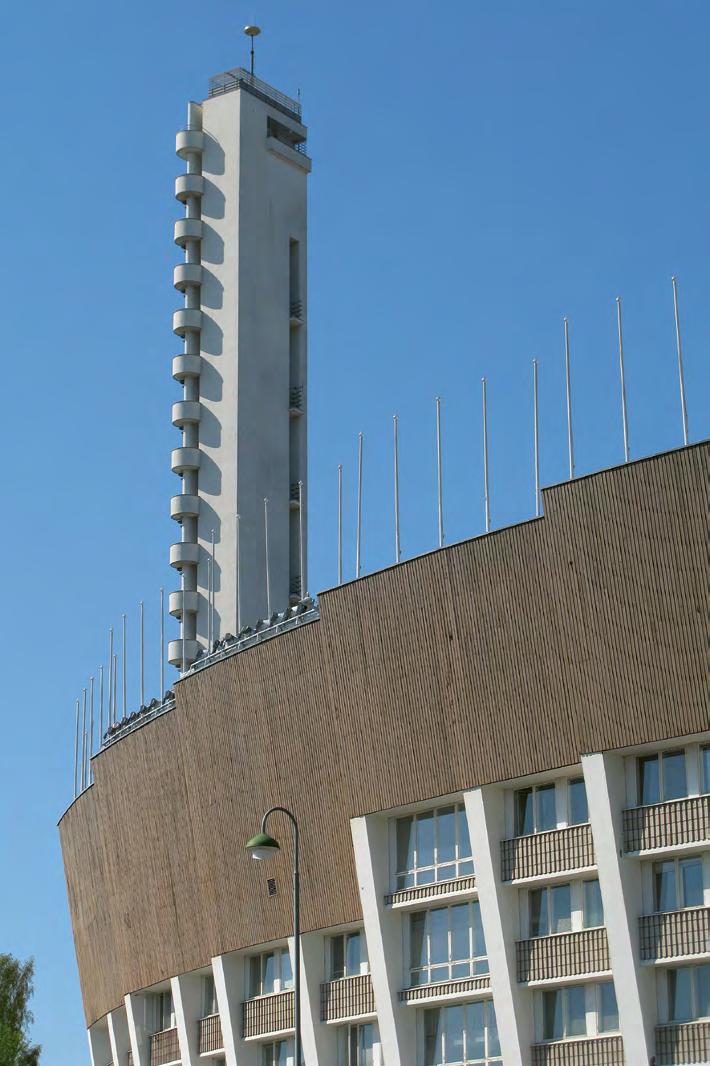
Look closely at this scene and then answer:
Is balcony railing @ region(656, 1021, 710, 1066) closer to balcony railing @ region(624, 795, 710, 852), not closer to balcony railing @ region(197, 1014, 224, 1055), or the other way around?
balcony railing @ region(624, 795, 710, 852)

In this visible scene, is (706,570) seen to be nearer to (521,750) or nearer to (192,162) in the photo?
(521,750)

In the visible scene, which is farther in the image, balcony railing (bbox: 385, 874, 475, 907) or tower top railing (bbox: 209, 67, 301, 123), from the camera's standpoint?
tower top railing (bbox: 209, 67, 301, 123)

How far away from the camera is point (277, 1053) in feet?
172

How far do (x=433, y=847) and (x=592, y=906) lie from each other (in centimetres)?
546

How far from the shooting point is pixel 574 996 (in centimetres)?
4359

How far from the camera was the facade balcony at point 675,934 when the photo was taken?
4091 centimetres

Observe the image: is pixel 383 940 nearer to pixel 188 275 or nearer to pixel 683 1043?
pixel 683 1043

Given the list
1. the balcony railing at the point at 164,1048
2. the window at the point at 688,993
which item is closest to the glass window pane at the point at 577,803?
the window at the point at 688,993

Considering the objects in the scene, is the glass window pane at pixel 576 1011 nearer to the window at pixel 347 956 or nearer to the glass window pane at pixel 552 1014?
the glass window pane at pixel 552 1014

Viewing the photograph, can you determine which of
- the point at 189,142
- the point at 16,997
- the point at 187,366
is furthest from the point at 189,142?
the point at 16,997

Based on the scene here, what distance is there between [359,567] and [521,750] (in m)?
10.5

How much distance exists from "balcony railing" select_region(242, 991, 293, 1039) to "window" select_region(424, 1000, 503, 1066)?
6001mm

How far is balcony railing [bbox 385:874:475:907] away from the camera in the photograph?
46312 mm

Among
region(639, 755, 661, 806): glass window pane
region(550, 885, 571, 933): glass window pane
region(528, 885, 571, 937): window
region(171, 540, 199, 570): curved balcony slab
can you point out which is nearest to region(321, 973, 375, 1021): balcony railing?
region(528, 885, 571, 937): window
